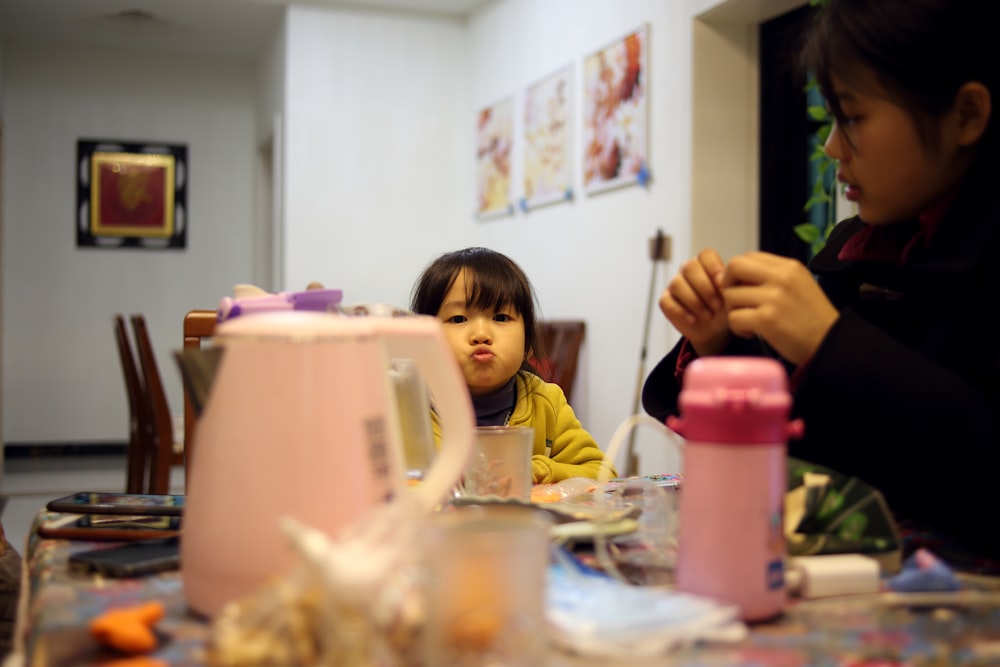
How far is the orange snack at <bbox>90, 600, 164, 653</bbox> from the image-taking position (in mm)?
562

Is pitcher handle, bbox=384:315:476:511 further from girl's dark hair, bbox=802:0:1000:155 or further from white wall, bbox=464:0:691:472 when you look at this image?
white wall, bbox=464:0:691:472

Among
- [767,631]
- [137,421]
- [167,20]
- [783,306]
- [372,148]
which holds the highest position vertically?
[167,20]

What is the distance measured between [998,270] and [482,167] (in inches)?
204

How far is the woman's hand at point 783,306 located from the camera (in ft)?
2.80

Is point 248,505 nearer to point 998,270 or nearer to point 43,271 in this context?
point 998,270

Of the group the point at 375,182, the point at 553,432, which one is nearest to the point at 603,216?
the point at 375,182

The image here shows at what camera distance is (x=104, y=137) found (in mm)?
7098

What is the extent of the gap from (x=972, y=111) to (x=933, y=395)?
1.00 ft

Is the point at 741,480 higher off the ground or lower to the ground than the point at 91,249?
lower

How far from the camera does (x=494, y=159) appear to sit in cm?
573

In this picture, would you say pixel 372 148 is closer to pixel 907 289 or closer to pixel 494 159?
pixel 494 159

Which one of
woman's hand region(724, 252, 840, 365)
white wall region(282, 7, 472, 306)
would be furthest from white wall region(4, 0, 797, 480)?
woman's hand region(724, 252, 840, 365)

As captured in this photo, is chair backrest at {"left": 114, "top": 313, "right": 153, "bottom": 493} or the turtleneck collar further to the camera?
chair backrest at {"left": 114, "top": 313, "right": 153, "bottom": 493}

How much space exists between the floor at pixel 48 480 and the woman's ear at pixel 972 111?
13.5ft
